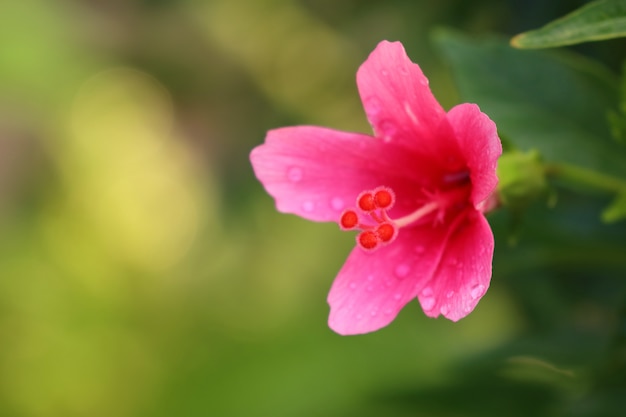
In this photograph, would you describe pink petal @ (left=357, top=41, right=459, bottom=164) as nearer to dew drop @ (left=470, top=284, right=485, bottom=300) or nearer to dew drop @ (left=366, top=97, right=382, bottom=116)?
dew drop @ (left=366, top=97, right=382, bottom=116)

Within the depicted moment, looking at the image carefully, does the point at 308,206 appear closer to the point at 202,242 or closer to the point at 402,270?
the point at 402,270

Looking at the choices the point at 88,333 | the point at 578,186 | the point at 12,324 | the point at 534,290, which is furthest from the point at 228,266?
the point at 578,186

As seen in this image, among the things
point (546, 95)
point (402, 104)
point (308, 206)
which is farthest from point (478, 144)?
point (546, 95)

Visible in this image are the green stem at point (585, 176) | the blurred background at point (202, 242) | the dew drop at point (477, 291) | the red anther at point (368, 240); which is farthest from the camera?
the blurred background at point (202, 242)

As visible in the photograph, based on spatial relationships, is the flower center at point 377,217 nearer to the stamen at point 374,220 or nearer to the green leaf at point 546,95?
the stamen at point 374,220

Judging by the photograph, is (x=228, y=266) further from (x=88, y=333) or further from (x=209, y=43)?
(x=209, y=43)

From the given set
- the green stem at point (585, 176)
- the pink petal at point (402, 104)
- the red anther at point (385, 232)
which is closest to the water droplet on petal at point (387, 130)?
the pink petal at point (402, 104)

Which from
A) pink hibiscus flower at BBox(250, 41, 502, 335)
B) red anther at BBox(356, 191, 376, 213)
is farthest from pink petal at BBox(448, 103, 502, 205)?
red anther at BBox(356, 191, 376, 213)
